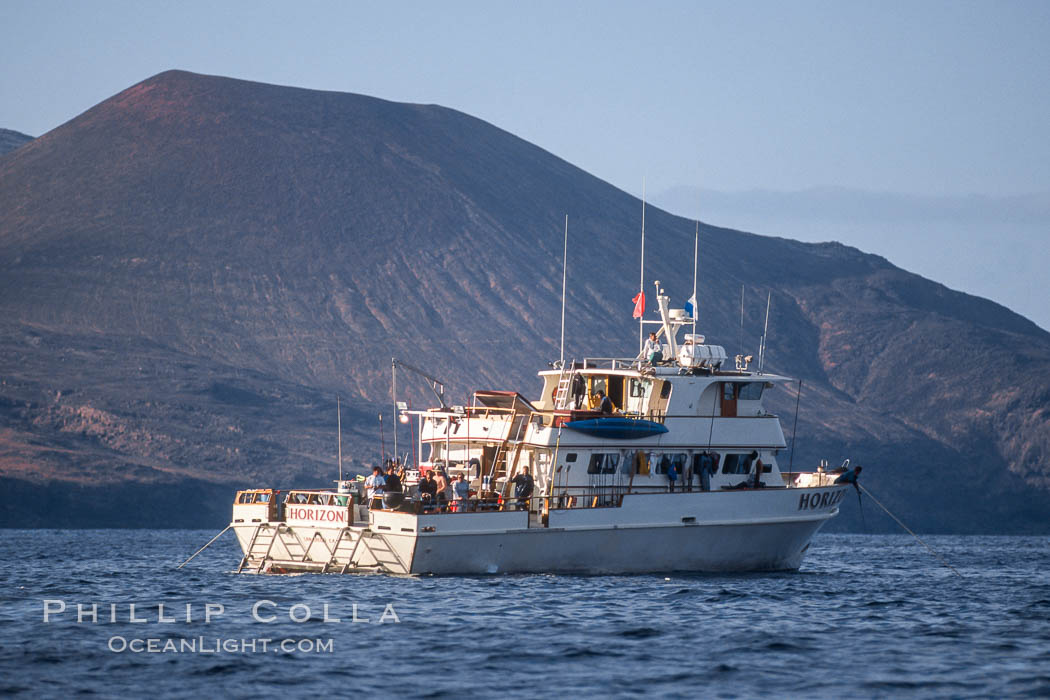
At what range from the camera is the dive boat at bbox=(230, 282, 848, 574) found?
118 feet

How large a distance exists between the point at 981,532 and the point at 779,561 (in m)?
155

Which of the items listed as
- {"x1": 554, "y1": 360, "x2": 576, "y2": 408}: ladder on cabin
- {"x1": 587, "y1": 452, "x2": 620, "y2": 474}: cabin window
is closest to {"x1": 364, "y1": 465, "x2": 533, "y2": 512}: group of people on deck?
{"x1": 587, "y1": 452, "x2": 620, "y2": 474}: cabin window

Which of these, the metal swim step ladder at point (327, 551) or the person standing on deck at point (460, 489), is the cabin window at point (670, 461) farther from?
the metal swim step ladder at point (327, 551)

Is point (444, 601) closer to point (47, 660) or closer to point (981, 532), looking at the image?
point (47, 660)

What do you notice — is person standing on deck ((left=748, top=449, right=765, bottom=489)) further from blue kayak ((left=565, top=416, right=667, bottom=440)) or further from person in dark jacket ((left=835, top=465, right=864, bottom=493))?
blue kayak ((left=565, top=416, right=667, bottom=440))

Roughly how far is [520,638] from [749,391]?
699 inches

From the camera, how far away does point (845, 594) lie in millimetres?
35688

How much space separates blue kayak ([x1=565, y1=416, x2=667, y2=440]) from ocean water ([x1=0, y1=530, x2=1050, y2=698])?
3835mm

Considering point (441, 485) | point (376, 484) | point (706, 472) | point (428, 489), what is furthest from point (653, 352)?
point (376, 484)

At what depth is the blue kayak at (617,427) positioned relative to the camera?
126ft

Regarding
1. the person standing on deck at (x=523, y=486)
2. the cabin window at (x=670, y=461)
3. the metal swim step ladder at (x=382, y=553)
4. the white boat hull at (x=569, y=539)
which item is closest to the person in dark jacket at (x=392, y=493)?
the white boat hull at (x=569, y=539)

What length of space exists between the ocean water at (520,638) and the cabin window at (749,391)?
540cm

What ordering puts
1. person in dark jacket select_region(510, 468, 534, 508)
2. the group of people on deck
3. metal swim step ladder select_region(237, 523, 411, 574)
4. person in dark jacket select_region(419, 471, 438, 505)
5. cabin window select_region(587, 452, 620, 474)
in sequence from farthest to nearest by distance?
cabin window select_region(587, 452, 620, 474) < person in dark jacket select_region(510, 468, 534, 508) < person in dark jacket select_region(419, 471, 438, 505) < metal swim step ladder select_region(237, 523, 411, 574) < the group of people on deck

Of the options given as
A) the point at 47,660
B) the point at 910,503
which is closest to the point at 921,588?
the point at 47,660
